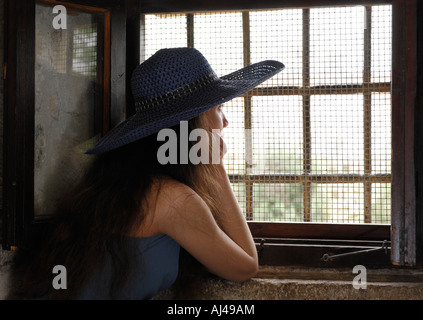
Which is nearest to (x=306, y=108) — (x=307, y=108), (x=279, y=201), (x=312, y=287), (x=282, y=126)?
(x=307, y=108)

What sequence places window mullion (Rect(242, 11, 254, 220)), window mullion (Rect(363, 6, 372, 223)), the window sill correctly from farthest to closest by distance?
window mullion (Rect(242, 11, 254, 220))
window mullion (Rect(363, 6, 372, 223))
the window sill

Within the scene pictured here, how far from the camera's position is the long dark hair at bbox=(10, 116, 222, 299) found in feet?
3.82

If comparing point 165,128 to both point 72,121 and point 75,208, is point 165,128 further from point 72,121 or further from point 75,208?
point 72,121

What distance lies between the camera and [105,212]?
1.19 meters

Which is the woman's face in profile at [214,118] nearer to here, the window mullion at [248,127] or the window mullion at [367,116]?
the window mullion at [248,127]

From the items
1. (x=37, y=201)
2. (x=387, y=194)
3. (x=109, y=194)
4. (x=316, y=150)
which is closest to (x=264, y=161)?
(x=316, y=150)

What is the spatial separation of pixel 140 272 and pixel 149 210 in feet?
0.57

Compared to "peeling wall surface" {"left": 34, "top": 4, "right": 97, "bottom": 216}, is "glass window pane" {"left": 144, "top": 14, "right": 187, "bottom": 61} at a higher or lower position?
higher

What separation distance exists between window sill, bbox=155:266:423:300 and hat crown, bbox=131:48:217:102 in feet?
2.53

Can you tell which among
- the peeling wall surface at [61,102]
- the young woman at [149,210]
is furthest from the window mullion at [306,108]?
the peeling wall surface at [61,102]

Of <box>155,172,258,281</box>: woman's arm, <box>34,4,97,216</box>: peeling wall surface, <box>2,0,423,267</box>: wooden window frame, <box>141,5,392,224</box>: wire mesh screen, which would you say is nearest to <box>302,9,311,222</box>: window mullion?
<box>141,5,392,224</box>: wire mesh screen

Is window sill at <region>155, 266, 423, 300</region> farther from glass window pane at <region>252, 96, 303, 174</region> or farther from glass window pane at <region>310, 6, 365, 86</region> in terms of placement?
glass window pane at <region>310, 6, 365, 86</region>

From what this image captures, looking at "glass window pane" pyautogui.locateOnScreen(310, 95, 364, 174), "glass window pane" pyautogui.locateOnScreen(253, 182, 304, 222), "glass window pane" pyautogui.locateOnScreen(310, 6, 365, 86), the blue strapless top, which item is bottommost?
the blue strapless top

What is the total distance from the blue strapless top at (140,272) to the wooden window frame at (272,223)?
16.3 inches
